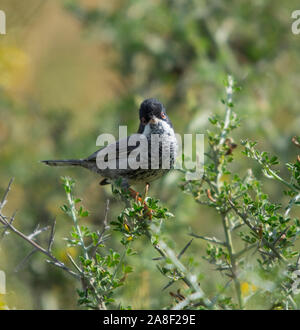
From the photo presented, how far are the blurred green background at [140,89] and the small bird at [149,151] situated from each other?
3.26 feet

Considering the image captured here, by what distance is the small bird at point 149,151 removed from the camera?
12.3 ft

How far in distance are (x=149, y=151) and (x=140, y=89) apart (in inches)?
109

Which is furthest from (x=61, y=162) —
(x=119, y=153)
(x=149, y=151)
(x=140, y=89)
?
(x=140, y=89)

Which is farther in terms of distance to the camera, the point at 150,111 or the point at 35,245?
the point at 150,111

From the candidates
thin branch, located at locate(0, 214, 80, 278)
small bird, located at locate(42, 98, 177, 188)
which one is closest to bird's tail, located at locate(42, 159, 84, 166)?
small bird, located at locate(42, 98, 177, 188)

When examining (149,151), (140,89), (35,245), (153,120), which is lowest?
(35,245)

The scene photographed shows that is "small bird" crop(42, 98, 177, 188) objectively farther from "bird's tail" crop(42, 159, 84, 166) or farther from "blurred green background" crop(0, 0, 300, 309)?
"blurred green background" crop(0, 0, 300, 309)

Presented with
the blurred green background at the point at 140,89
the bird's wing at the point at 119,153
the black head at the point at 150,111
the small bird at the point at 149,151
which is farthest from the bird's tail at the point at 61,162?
the blurred green background at the point at 140,89

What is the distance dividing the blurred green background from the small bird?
3.26 feet

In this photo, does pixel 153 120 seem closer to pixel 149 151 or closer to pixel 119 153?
pixel 149 151

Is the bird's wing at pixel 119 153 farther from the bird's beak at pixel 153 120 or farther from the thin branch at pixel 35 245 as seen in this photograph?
the thin branch at pixel 35 245

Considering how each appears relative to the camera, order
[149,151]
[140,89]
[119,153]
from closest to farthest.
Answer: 1. [149,151]
2. [119,153]
3. [140,89]

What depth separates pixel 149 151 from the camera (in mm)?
3814

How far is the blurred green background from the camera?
5.41 metres
